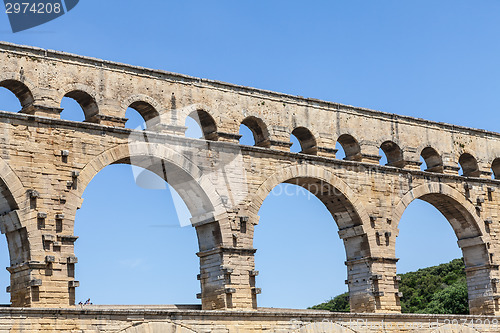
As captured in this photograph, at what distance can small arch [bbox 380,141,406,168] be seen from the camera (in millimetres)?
29125

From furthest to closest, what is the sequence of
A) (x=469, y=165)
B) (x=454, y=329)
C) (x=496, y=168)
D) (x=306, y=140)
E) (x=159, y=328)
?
(x=496, y=168) < (x=469, y=165) < (x=454, y=329) < (x=306, y=140) < (x=159, y=328)

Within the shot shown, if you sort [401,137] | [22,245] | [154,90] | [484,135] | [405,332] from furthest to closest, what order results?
1. [484,135]
2. [401,137]
3. [405,332]
4. [154,90]
5. [22,245]

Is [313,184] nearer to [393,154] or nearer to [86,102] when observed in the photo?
[393,154]

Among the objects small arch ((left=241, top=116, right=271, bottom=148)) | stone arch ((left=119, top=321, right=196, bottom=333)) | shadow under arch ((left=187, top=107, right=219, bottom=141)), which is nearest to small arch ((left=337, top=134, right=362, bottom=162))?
small arch ((left=241, top=116, right=271, bottom=148))

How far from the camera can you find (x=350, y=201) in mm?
27125

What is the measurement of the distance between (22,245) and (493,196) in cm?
1705

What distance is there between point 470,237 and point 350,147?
572 centimetres

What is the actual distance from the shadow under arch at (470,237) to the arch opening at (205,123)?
8.07 m

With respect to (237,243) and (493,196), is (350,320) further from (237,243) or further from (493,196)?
(493,196)

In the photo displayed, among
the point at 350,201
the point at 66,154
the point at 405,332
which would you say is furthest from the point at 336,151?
the point at 66,154

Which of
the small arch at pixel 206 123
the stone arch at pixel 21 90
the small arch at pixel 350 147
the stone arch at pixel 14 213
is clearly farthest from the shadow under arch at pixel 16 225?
the small arch at pixel 350 147

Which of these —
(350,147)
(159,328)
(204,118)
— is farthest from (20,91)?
(350,147)

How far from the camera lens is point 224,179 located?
2483 cm

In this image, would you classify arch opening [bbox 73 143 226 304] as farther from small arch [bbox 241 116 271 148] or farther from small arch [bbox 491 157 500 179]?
small arch [bbox 491 157 500 179]
